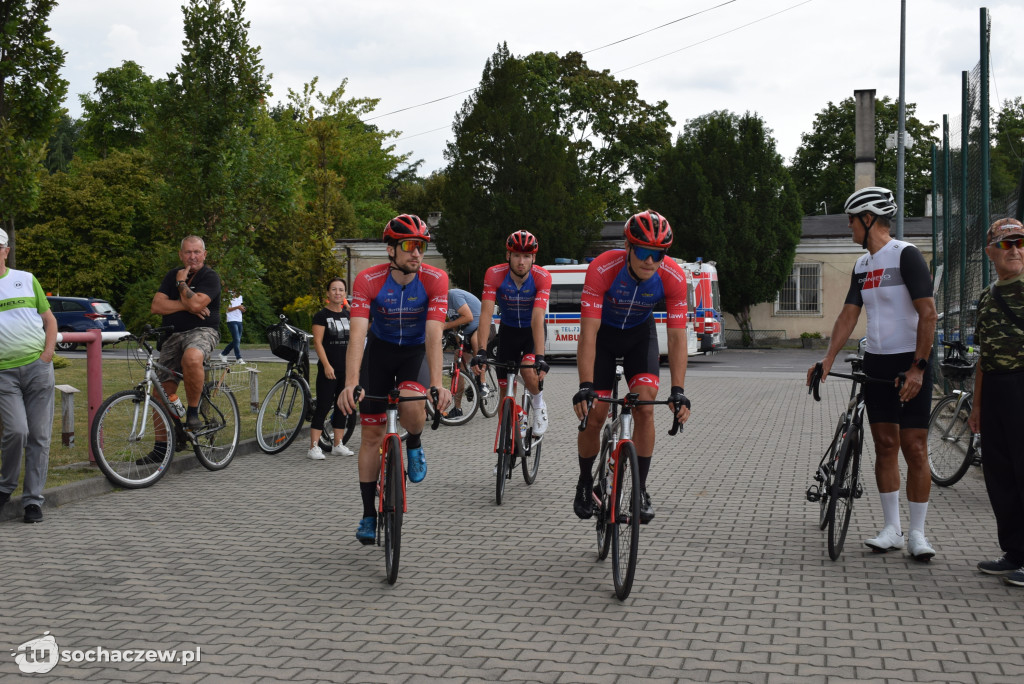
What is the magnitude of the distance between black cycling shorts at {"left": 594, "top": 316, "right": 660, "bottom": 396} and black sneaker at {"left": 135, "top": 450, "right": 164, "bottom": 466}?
4.35m

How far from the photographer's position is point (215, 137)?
18.4 m

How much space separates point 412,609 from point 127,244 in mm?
41081

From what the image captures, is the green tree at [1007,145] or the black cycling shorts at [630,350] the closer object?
the black cycling shorts at [630,350]

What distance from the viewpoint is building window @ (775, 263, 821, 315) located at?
4119 centimetres

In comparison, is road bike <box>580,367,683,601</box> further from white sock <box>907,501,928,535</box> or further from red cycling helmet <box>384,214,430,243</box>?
white sock <box>907,501,928,535</box>

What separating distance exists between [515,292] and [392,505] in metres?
3.62

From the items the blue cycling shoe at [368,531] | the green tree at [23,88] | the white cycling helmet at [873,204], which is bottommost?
the blue cycling shoe at [368,531]

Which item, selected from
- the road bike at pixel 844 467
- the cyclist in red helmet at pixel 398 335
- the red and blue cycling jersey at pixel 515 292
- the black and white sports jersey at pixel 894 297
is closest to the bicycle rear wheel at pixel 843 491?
the road bike at pixel 844 467

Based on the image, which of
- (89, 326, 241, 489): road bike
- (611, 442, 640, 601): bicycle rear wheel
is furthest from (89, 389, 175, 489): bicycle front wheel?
(611, 442, 640, 601): bicycle rear wheel

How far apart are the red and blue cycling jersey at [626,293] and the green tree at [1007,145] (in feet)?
17.9

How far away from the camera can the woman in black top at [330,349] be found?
10188 millimetres

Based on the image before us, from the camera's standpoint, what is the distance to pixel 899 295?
19.2ft

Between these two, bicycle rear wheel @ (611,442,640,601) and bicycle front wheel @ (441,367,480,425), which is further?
bicycle front wheel @ (441,367,480,425)

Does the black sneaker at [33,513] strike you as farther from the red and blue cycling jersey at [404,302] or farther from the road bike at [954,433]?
the road bike at [954,433]
